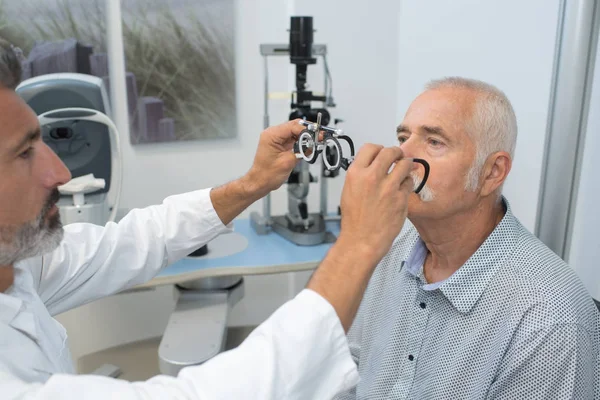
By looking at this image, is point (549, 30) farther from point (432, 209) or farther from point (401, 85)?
point (401, 85)

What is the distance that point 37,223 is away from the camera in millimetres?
936

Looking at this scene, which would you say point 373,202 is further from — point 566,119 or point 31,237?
point 566,119

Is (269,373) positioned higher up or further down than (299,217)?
higher up

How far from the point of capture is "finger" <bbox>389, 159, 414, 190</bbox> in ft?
2.69

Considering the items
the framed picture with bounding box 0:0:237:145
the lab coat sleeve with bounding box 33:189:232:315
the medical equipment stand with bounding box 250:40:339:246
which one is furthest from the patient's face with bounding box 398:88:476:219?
the framed picture with bounding box 0:0:237:145

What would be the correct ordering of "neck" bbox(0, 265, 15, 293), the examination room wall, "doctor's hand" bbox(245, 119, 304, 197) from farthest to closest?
the examination room wall < "doctor's hand" bbox(245, 119, 304, 197) < "neck" bbox(0, 265, 15, 293)

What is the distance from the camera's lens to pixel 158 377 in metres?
0.76

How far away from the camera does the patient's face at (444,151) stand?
122 cm

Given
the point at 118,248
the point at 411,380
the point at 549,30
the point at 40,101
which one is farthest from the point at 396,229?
the point at 40,101

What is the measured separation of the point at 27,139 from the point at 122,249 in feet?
1.41

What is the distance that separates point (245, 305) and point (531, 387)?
80.3 inches

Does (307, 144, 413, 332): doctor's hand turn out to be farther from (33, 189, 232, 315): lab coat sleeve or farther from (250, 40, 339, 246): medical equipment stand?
(250, 40, 339, 246): medical equipment stand

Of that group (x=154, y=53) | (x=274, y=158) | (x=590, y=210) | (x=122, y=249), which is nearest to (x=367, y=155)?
(x=274, y=158)

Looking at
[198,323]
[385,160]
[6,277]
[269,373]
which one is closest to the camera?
[269,373]
